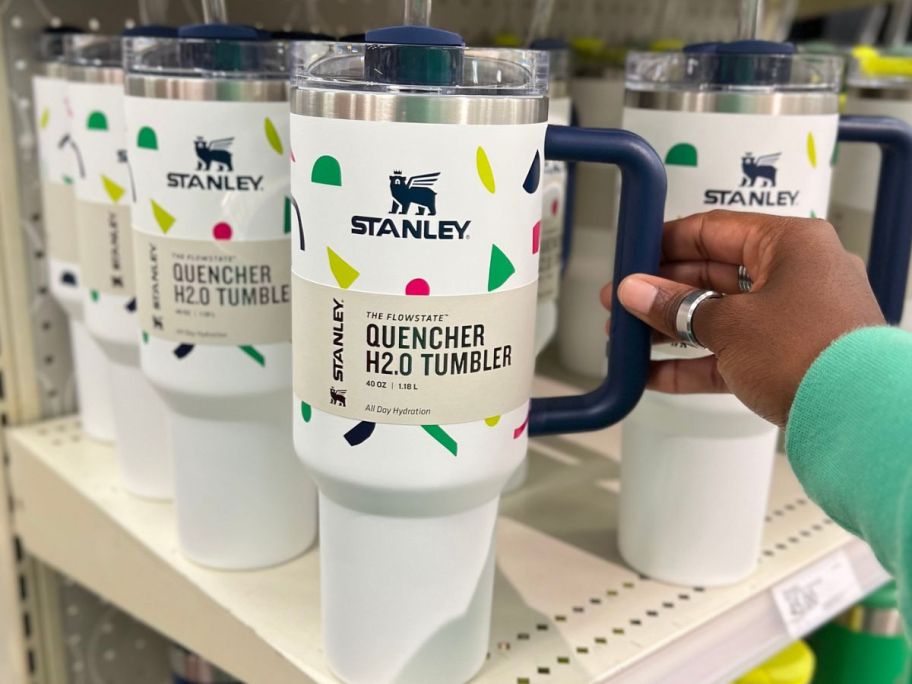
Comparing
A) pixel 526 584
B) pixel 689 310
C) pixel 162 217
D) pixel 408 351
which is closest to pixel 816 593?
pixel 526 584

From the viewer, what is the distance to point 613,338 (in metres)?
0.58

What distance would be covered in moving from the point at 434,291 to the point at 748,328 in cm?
17

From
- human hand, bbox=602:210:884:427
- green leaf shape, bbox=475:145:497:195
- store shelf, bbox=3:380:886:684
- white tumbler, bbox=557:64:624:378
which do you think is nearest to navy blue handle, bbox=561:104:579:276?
white tumbler, bbox=557:64:624:378

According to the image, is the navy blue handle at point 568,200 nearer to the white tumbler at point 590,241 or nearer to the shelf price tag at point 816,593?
the white tumbler at point 590,241

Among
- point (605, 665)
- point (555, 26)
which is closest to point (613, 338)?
point (605, 665)

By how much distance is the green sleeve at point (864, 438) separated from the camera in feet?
1.40

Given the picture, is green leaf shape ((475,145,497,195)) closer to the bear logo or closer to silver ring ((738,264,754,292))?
the bear logo

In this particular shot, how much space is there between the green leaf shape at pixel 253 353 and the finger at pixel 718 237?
282 millimetres

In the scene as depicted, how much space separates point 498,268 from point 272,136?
0.20 m

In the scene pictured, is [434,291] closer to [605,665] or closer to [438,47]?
[438,47]

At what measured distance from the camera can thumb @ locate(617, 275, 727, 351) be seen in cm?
53

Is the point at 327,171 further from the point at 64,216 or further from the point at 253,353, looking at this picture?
the point at 64,216

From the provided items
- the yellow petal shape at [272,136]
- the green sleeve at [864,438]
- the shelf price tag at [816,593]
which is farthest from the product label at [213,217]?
the shelf price tag at [816,593]

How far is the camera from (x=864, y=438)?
1.45 ft
